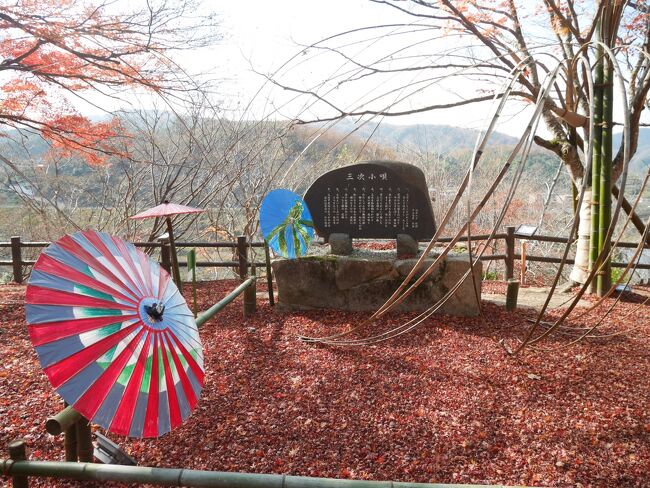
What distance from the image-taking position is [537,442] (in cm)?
263

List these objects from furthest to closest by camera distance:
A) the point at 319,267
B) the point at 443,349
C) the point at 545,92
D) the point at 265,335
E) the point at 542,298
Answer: the point at 542,298 → the point at 319,267 → the point at 265,335 → the point at 443,349 → the point at 545,92

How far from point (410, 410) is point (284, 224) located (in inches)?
108

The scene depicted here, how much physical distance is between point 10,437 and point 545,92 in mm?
3367

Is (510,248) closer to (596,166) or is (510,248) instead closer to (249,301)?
(596,166)

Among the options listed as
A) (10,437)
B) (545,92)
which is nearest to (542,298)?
(545,92)

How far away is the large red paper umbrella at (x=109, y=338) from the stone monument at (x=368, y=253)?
3.05 meters

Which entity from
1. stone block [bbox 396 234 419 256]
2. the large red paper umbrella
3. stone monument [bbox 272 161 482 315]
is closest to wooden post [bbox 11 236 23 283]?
stone monument [bbox 272 161 482 315]

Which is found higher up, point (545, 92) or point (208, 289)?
point (545, 92)

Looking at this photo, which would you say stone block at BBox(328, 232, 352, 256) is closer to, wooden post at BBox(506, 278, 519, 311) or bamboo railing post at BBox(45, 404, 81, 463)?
wooden post at BBox(506, 278, 519, 311)

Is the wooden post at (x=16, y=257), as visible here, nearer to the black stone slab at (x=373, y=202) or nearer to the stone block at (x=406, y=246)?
the black stone slab at (x=373, y=202)

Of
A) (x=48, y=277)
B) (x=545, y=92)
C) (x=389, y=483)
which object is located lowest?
(x=389, y=483)

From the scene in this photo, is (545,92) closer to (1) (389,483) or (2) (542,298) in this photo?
(1) (389,483)

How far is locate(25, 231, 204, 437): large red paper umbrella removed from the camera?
68.7 inches

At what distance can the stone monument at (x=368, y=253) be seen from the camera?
16.4 ft
